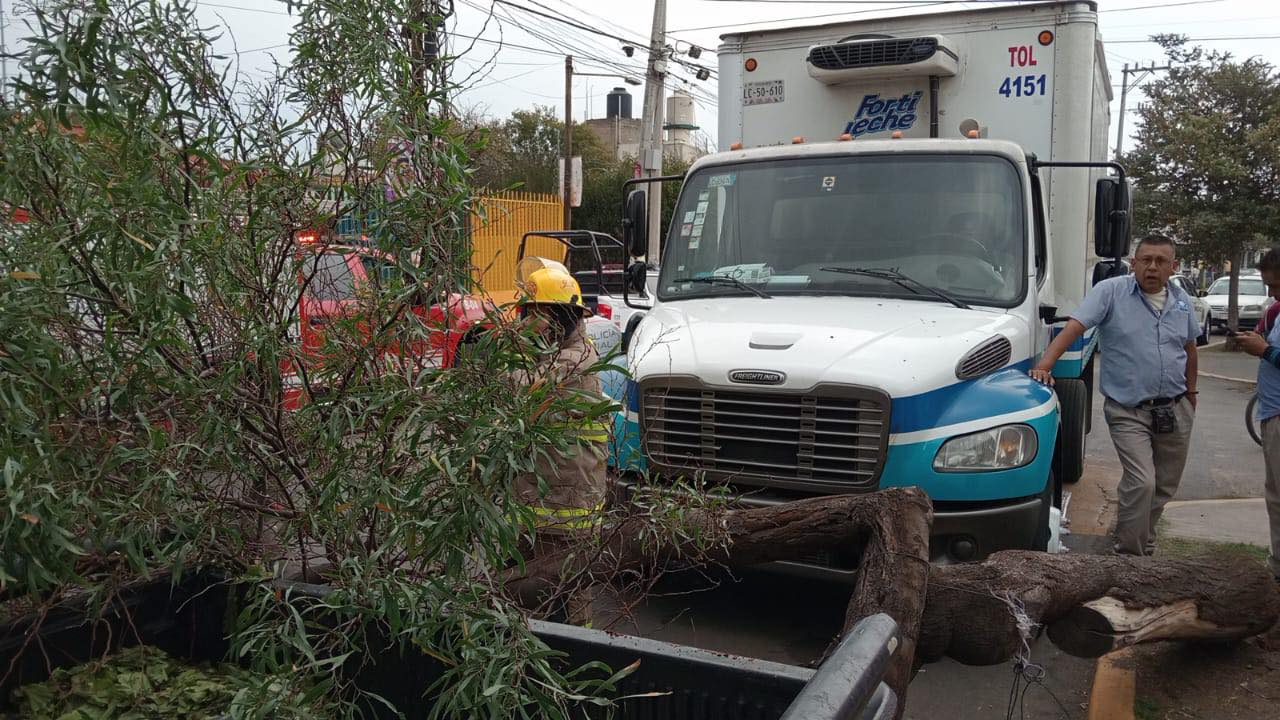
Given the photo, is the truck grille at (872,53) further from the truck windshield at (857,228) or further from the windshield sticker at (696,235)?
the windshield sticker at (696,235)

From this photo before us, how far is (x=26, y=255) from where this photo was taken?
188cm

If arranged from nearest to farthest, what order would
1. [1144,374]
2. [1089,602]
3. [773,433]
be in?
[1089,602] < [773,433] < [1144,374]

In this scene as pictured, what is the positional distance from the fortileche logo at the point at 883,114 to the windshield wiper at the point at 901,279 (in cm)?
184

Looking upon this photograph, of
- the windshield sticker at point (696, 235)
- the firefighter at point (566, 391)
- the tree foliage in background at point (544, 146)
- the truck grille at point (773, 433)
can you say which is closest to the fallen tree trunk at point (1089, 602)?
the truck grille at point (773, 433)

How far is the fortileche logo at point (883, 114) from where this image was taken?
7.27 m

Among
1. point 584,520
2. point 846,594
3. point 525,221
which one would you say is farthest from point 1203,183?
point 584,520

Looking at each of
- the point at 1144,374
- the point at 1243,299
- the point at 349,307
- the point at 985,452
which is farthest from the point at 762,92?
the point at 1243,299

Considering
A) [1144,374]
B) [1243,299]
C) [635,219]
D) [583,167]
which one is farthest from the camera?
[583,167]

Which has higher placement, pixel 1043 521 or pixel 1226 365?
pixel 1043 521

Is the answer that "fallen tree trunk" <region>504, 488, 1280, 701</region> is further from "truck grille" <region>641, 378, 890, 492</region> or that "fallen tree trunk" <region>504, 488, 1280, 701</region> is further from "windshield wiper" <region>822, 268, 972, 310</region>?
"windshield wiper" <region>822, 268, 972, 310</region>

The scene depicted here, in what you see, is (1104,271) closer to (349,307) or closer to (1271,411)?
(1271,411)

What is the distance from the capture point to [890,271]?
19.3 feet

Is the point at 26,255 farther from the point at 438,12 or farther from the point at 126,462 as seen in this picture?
the point at 438,12

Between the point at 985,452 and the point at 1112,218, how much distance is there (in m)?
2.28
